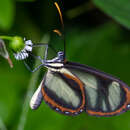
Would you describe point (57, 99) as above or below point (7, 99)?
above

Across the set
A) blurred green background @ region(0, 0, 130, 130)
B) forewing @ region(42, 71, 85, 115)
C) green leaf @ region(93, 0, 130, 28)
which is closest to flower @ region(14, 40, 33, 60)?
forewing @ region(42, 71, 85, 115)

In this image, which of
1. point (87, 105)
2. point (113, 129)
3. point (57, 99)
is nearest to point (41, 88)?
point (57, 99)

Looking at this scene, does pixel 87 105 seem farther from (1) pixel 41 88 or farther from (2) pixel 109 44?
(2) pixel 109 44

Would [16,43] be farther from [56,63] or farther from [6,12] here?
[6,12]

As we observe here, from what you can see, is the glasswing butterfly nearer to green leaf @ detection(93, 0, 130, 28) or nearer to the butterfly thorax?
the butterfly thorax

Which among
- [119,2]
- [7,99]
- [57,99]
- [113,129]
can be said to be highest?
[119,2]

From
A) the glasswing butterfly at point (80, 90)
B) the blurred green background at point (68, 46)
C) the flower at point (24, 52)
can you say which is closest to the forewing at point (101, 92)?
the glasswing butterfly at point (80, 90)
